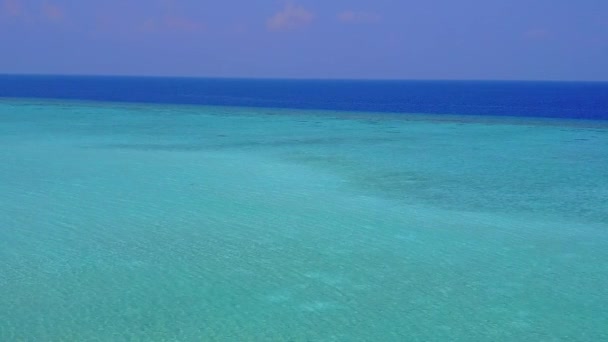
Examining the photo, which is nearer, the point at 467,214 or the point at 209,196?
the point at 467,214

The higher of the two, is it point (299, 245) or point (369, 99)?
point (369, 99)

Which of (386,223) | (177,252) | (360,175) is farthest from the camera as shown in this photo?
(360,175)

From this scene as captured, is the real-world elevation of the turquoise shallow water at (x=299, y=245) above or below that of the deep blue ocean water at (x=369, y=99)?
below

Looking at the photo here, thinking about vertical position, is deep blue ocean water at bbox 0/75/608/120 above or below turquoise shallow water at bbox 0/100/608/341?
above

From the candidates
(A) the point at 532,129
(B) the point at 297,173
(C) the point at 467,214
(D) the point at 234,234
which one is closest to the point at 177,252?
(D) the point at 234,234

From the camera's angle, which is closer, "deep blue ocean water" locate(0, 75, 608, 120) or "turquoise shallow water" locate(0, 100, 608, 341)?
"turquoise shallow water" locate(0, 100, 608, 341)

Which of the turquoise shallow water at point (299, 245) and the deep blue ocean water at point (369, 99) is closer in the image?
the turquoise shallow water at point (299, 245)

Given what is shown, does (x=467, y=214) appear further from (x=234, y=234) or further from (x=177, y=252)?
(x=177, y=252)

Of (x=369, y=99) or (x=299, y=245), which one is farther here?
(x=369, y=99)
